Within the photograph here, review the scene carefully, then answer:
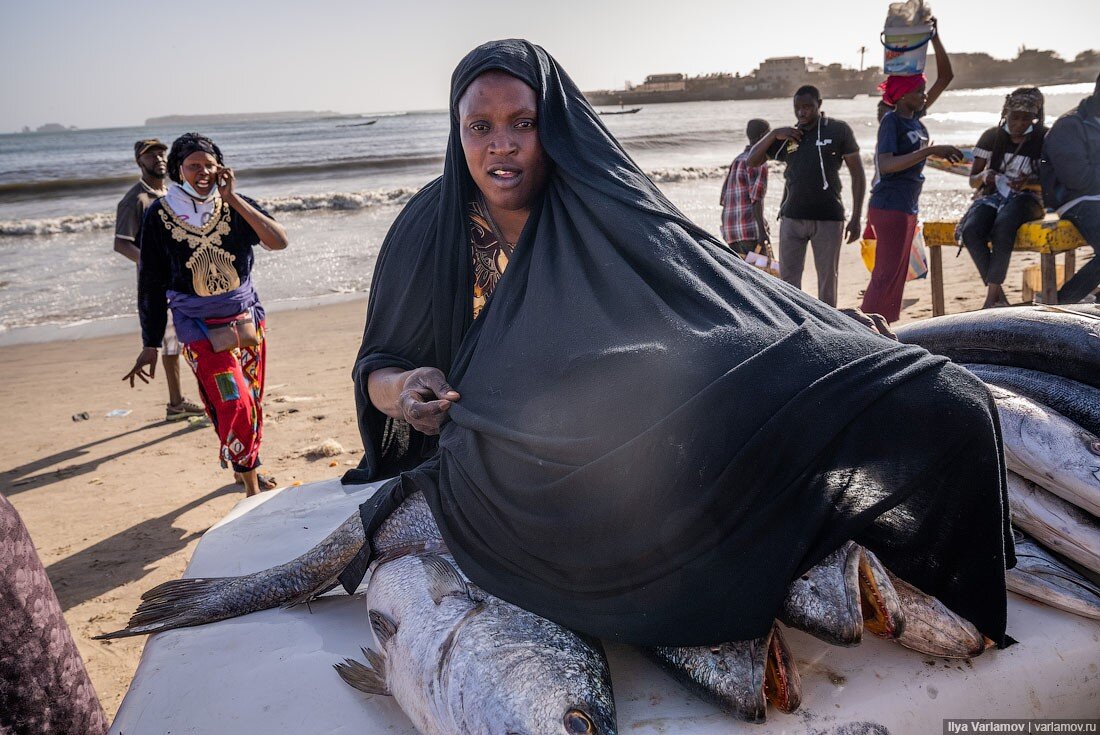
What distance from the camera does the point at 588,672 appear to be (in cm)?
164

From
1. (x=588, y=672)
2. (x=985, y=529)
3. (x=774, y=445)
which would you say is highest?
(x=774, y=445)

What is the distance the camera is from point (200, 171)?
4273 mm

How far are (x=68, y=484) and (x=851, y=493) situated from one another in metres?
5.26

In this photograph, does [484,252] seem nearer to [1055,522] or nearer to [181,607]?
[181,607]

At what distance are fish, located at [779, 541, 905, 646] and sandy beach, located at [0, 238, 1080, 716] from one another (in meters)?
2.70

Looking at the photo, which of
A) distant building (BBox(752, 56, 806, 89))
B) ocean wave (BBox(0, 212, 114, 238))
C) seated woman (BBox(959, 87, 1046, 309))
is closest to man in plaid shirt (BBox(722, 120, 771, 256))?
seated woman (BBox(959, 87, 1046, 309))

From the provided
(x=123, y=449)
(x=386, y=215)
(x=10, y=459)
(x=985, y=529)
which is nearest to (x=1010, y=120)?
(x=985, y=529)

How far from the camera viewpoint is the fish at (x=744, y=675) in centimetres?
162

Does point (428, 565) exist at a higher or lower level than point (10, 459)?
higher

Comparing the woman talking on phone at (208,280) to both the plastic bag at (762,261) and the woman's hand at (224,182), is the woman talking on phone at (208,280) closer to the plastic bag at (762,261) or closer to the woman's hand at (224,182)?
the woman's hand at (224,182)

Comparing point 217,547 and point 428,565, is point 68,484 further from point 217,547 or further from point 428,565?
point 428,565

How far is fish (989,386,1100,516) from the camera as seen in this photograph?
2.20m

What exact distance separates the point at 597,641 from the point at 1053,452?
151 centimetres

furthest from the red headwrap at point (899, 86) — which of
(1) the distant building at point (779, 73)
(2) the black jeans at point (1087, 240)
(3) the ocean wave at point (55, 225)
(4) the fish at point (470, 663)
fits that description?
(1) the distant building at point (779, 73)
